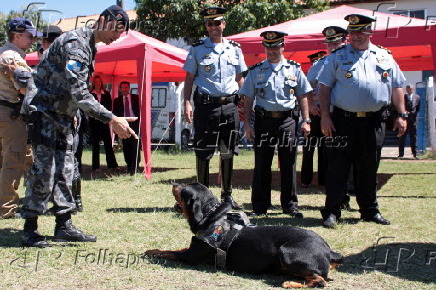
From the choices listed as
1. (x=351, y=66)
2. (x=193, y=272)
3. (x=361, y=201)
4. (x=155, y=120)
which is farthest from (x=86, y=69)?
(x=155, y=120)

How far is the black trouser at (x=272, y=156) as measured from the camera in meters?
5.96

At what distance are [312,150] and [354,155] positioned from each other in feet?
10.3

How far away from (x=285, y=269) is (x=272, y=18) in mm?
17644

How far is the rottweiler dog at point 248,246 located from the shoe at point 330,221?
1.66 metres

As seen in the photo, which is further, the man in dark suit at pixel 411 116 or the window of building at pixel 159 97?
the window of building at pixel 159 97

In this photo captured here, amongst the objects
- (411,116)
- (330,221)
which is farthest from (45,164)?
(411,116)

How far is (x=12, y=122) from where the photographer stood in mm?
5652

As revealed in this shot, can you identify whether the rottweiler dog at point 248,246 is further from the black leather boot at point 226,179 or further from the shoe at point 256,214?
the black leather boot at point 226,179

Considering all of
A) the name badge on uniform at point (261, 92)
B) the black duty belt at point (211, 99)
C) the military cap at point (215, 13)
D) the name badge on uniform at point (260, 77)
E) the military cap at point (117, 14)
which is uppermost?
the military cap at point (215, 13)

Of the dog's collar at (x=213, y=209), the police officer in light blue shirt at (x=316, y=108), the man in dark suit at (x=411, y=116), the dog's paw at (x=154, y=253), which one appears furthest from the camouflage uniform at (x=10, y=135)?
the man in dark suit at (x=411, y=116)

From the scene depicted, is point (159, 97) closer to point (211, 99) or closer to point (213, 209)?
point (211, 99)

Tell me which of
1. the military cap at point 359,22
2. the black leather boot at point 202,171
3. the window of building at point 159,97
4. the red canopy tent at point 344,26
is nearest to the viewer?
the military cap at point 359,22

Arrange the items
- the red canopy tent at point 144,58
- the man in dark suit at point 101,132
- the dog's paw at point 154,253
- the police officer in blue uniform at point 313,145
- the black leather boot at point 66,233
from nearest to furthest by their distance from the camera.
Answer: the dog's paw at point 154,253 → the black leather boot at point 66,233 → the police officer in blue uniform at point 313,145 → the red canopy tent at point 144,58 → the man in dark suit at point 101,132

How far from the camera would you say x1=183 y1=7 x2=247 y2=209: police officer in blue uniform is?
6305 mm
